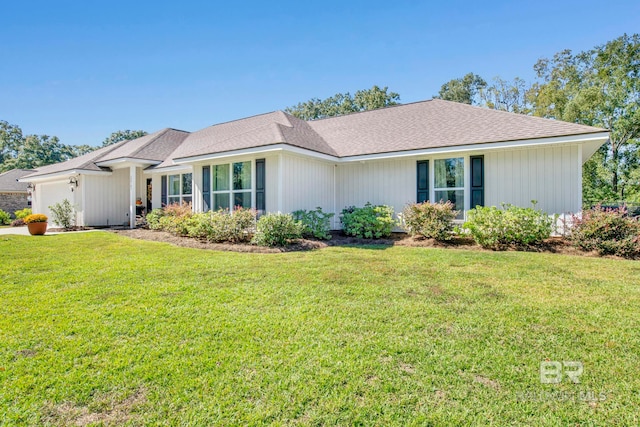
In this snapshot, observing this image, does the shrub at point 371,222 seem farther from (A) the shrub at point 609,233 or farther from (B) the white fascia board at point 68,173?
(B) the white fascia board at point 68,173

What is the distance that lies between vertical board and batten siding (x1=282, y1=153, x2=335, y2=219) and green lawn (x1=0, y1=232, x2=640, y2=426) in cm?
475

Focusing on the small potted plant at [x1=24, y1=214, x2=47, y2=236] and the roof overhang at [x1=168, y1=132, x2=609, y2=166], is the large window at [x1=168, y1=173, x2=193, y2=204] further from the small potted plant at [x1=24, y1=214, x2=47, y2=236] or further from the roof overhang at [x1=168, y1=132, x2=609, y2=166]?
the small potted plant at [x1=24, y1=214, x2=47, y2=236]

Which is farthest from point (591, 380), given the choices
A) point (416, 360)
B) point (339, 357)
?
point (339, 357)

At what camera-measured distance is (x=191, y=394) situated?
2410mm

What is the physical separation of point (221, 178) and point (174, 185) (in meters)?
4.59

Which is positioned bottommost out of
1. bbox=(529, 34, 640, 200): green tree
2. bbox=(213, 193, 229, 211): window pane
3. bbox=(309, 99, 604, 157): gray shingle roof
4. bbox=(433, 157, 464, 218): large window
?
bbox=(213, 193, 229, 211): window pane

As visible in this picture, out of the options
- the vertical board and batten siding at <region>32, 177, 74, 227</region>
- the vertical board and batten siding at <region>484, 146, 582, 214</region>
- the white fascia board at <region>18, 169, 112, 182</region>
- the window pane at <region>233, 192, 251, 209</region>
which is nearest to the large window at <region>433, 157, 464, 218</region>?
the vertical board and batten siding at <region>484, 146, 582, 214</region>

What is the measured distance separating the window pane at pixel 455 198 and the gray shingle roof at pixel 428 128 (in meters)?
1.60

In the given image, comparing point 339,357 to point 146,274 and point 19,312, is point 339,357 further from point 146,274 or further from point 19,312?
point 146,274

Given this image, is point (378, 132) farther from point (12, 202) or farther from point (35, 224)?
point (12, 202)

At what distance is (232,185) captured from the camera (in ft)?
37.6

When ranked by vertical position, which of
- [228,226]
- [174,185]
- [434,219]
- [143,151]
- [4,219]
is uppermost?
[143,151]

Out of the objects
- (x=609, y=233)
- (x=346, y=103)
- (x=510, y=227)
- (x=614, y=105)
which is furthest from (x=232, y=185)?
(x=346, y=103)

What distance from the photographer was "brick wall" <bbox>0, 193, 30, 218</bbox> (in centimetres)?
2578
